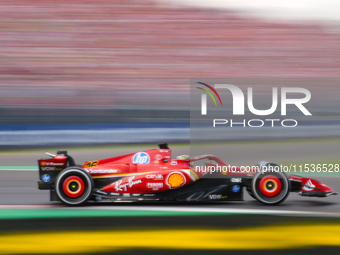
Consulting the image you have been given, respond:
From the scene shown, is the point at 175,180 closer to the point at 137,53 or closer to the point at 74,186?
the point at 74,186

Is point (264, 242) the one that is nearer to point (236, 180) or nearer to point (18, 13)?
point (236, 180)

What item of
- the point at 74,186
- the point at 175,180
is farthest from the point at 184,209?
the point at 74,186

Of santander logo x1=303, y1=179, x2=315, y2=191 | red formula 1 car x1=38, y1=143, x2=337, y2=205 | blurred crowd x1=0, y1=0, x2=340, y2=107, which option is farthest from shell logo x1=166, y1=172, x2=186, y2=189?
blurred crowd x1=0, y1=0, x2=340, y2=107

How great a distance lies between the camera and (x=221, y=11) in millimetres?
17234

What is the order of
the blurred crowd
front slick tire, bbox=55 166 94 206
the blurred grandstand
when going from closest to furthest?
front slick tire, bbox=55 166 94 206, the blurred grandstand, the blurred crowd

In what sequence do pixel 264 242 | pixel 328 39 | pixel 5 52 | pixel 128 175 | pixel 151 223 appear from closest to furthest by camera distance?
pixel 264 242 < pixel 151 223 < pixel 128 175 < pixel 5 52 < pixel 328 39

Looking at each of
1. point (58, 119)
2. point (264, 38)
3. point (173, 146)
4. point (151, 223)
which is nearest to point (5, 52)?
point (58, 119)

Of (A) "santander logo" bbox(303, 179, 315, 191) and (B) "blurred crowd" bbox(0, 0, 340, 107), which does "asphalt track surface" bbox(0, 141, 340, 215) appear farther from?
(B) "blurred crowd" bbox(0, 0, 340, 107)

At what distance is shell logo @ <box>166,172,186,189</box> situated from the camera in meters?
5.27

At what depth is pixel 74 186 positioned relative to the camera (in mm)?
5227

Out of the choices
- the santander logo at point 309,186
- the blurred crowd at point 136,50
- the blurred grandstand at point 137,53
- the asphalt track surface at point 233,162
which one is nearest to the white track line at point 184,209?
the asphalt track surface at point 233,162

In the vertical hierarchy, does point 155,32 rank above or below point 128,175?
above

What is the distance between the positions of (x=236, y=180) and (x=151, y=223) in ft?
4.80

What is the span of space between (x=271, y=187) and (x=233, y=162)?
2.35 m
